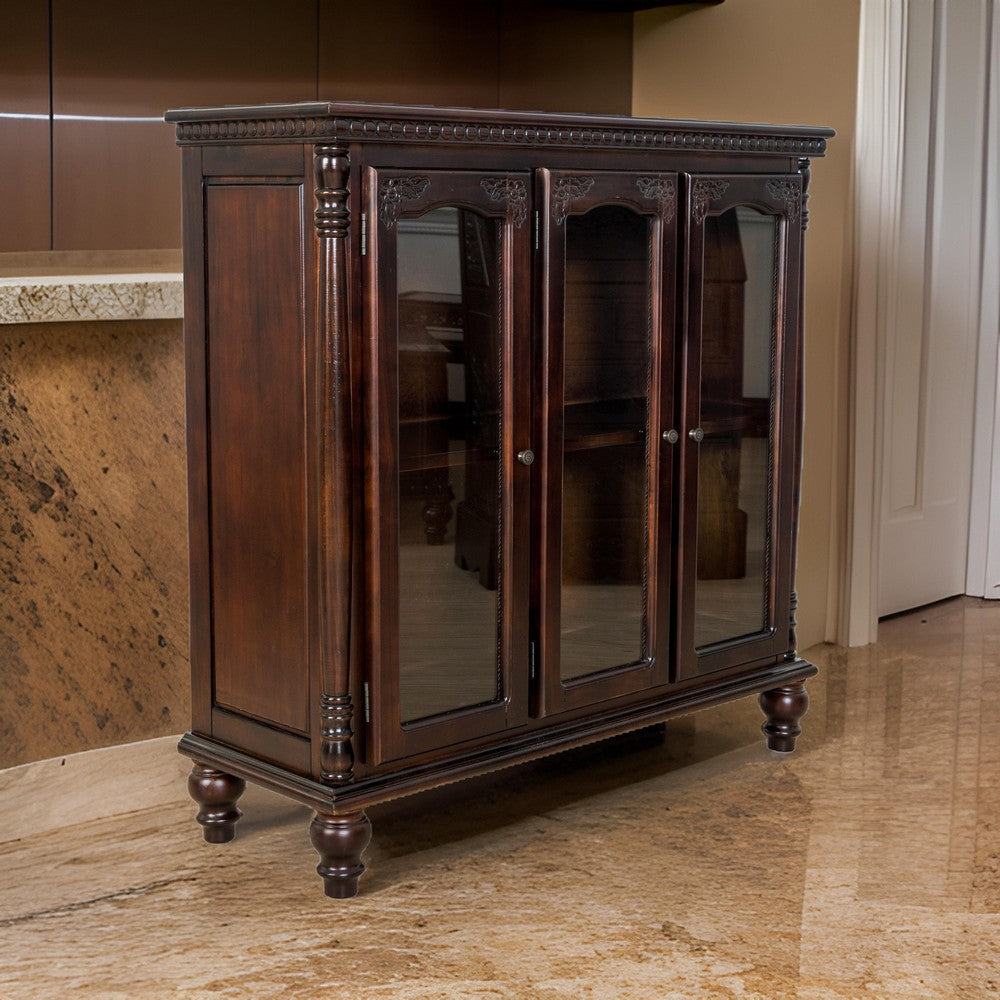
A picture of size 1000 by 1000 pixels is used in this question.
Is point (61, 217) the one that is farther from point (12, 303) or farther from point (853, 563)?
point (853, 563)

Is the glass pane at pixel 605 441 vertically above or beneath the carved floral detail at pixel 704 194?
beneath

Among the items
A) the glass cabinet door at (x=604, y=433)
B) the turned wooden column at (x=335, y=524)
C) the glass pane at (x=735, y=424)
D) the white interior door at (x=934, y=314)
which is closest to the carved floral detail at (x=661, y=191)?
the glass cabinet door at (x=604, y=433)

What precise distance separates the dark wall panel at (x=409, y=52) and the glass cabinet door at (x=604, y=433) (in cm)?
92

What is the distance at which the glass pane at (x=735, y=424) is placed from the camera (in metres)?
2.89

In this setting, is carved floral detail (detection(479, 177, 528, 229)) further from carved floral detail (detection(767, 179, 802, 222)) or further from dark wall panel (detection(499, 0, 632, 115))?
dark wall panel (detection(499, 0, 632, 115))

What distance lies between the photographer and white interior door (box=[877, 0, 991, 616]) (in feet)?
13.3

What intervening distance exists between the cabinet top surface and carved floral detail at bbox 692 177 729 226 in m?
0.06

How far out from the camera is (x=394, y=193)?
232 cm

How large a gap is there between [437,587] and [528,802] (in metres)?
0.64

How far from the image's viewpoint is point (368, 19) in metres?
3.34

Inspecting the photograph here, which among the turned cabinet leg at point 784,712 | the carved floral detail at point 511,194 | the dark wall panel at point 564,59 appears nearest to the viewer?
the carved floral detail at point 511,194

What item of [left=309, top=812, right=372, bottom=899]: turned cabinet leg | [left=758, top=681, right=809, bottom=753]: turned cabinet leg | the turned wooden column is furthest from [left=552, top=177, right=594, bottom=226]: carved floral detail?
[left=758, top=681, right=809, bottom=753]: turned cabinet leg

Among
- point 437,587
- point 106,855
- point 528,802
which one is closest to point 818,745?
point 528,802

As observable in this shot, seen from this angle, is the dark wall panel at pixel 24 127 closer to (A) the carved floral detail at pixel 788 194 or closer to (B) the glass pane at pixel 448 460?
(B) the glass pane at pixel 448 460
